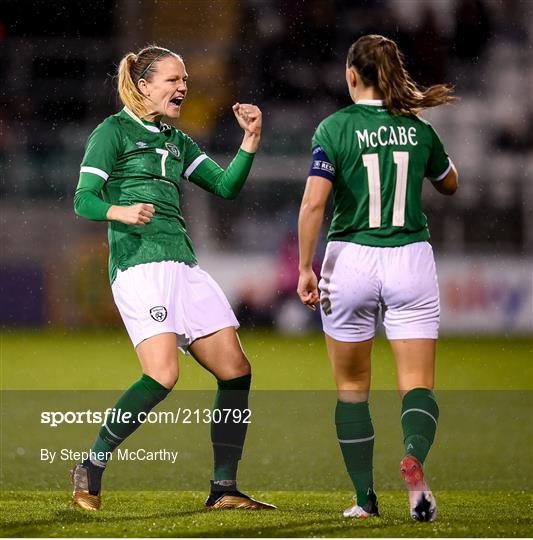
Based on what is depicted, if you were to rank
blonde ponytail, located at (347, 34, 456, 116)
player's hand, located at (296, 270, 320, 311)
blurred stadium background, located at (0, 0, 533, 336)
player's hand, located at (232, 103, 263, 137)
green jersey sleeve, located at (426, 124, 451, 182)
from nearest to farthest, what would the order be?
player's hand, located at (296, 270, 320, 311), blonde ponytail, located at (347, 34, 456, 116), green jersey sleeve, located at (426, 124, 451, 182), player's hand, located at (232, 103, 263, 137), blurred stadium background, located at (0, 0, 533, 336)

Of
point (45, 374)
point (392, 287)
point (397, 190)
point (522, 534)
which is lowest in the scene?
point (45, 374)

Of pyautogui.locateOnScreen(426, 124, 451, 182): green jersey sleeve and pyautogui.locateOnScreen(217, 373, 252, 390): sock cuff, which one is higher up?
pyautogui.locateOnScreen(426, 124, 451, 182): green jersey sleeve

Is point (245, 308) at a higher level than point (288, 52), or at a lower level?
lower

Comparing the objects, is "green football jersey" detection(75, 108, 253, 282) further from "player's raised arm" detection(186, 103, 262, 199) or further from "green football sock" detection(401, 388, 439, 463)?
"green football sock" detection(401, 388, 439, 463)

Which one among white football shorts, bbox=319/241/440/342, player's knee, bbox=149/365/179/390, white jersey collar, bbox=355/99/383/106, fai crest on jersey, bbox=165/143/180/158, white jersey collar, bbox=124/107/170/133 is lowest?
player's knee, bbox=149/365/179/390

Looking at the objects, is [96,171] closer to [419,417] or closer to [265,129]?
[419,417]

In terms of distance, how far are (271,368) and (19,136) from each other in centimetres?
717

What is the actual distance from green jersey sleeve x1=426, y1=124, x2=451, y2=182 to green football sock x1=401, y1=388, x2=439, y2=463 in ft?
2.55

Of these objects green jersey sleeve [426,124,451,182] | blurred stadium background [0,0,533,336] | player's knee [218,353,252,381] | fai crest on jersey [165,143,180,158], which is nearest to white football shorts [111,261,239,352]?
player's knee [218,353,252,381]

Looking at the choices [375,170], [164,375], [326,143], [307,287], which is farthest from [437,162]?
[164,375]

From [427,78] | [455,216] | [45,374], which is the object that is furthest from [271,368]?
[427,78]

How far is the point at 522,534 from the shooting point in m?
4.05

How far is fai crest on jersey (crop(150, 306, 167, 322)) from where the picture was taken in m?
4.36

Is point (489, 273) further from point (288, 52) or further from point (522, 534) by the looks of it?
point (522, 534)
